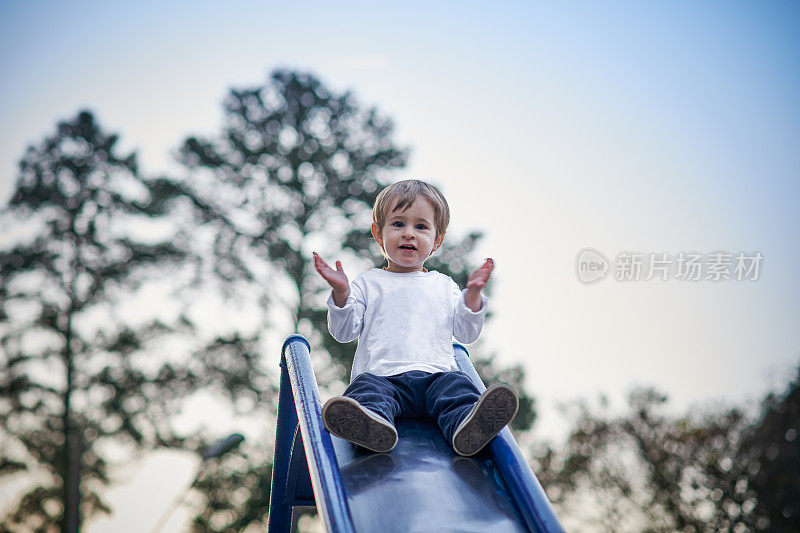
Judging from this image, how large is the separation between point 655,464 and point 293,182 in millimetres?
9646

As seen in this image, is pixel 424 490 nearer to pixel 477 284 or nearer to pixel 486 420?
pixel 486 420

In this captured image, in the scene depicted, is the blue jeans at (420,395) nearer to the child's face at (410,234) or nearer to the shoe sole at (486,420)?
the shoe sole at (486,420)

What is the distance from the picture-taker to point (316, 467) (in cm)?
241

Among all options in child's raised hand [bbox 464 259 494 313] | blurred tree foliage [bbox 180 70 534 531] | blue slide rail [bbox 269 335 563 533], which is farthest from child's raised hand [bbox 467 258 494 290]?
blurred tree foliage [bbox 180 70 534 531]

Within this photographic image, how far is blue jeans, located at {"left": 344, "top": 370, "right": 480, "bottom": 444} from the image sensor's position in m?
2.77

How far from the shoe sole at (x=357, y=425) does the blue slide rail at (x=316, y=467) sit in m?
0.07

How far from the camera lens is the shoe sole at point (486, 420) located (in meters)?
2.57

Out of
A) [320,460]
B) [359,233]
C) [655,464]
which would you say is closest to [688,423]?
[655,464]

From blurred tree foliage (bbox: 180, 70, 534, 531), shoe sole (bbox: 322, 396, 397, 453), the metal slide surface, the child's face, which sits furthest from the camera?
blurred tree foliage (bbox: 180, 70, 534, 531)

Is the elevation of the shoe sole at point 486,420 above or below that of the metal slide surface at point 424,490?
above

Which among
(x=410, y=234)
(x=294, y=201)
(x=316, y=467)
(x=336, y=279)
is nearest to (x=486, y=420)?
(x=316, y=467)

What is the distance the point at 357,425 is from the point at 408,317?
808mm

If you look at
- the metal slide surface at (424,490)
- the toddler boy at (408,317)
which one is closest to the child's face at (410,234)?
the toddler boy at (408,317)

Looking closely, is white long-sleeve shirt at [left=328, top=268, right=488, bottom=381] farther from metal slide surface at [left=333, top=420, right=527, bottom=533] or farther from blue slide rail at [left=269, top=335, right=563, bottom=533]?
metal slide surface at [left=333, top=420, right=527, bottom=533]
